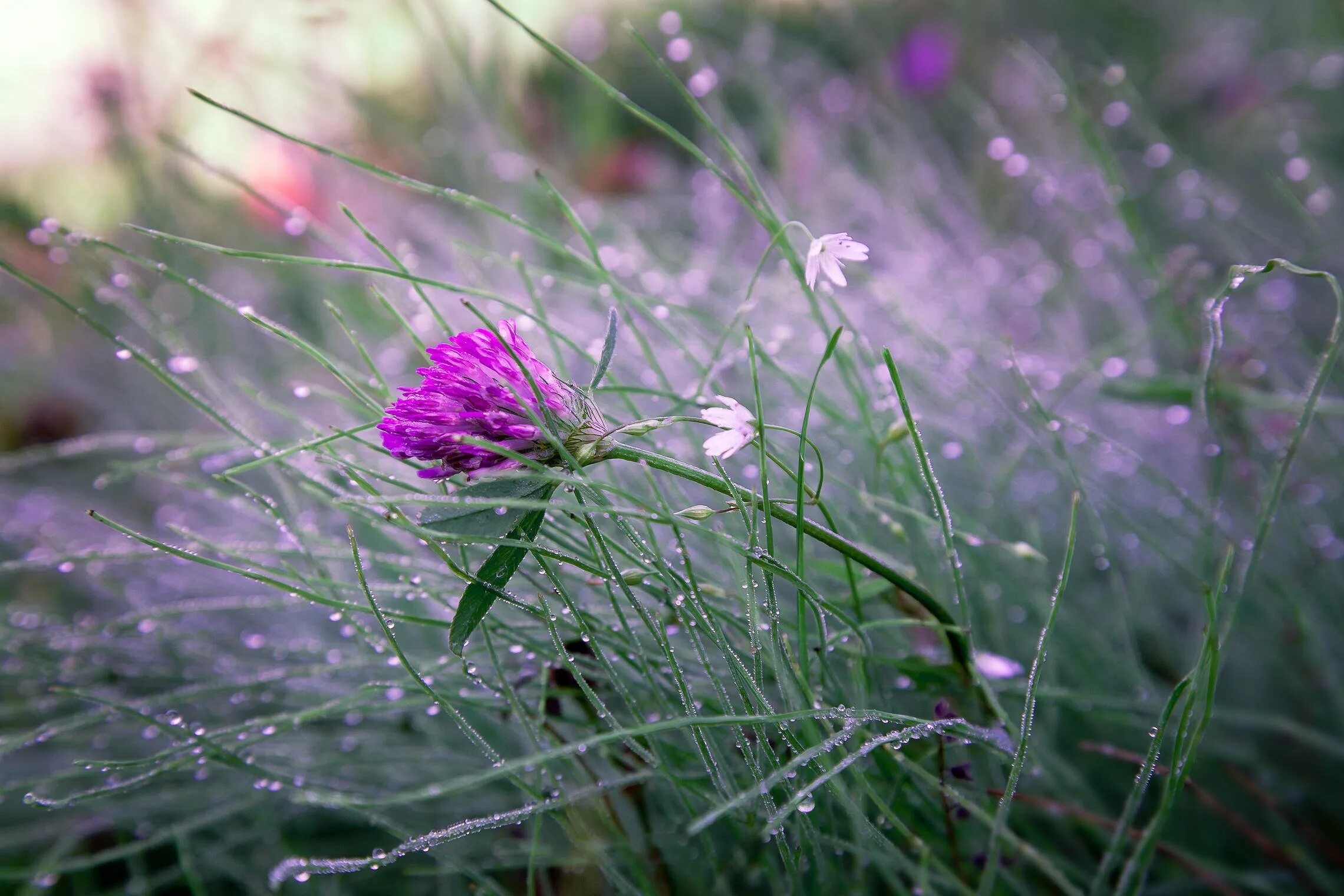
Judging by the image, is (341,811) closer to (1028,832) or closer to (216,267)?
(1028,832)

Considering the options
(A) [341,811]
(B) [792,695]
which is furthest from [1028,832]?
(A) [341,811]

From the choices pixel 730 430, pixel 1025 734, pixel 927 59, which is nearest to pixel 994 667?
pixel 1025 734

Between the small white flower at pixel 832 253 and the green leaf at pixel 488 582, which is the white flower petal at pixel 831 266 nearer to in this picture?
the small white flower at pixel 832 253

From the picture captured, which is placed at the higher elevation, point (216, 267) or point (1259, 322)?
point (216, 267)

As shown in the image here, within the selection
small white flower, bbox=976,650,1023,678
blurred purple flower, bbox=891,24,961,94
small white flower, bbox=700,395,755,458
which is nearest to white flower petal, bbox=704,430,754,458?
small white flower, bbox=700,395,755,458

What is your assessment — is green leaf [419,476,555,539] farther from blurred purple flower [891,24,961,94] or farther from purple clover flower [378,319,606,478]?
blurred purple flower [891,24,961,94]

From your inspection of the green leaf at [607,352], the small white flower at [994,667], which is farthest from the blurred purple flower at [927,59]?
the green leaf at [607,352]

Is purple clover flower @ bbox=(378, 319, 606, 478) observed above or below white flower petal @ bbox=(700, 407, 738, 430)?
above
